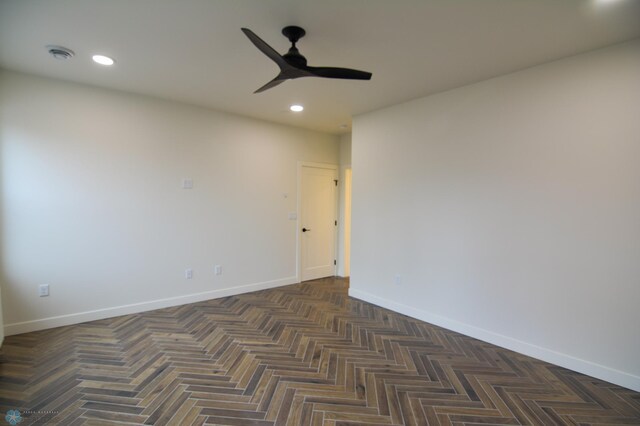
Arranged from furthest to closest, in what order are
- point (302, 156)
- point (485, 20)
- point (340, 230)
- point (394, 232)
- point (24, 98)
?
point (340, 230), point (302, 156), point (394, 232), point (24, 98), point (485, 20)

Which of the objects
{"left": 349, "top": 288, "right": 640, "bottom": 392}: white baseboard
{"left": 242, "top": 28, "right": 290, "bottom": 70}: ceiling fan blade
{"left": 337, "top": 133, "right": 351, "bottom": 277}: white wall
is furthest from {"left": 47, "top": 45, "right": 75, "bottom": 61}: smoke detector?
{"left": 349, "top": 288, "right": 640, "bottom": 392}: white baseboard

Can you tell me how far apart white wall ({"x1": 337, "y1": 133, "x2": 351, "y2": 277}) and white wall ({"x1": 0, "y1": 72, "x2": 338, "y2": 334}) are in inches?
Answer: 47.2

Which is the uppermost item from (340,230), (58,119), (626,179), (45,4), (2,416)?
(45,4)

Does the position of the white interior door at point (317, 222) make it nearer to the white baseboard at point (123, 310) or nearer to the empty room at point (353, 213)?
the white baseboard at point (123, 310)

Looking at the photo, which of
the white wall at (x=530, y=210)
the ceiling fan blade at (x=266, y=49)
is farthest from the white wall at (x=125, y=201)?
the ceiling fan blade at (x=266, y=49)

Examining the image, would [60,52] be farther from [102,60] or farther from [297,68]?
[297,68]

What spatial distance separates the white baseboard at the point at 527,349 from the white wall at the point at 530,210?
0.03ft

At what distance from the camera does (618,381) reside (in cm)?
240

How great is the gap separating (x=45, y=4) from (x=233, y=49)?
4.02ft

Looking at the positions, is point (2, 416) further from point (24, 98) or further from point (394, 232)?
point (394, 232)

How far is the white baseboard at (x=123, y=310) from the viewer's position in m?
3.17

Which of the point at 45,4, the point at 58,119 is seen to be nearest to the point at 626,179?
the point at 45,4

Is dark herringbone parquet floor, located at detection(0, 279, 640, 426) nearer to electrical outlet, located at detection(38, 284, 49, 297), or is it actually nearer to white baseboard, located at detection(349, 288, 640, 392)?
white baseboard, located at detection(349, 288, 640, 392)

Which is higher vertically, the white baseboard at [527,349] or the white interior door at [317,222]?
the white interior door at [317,222]
